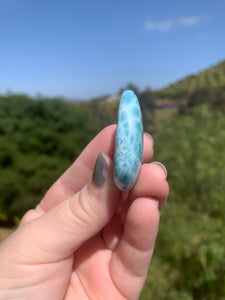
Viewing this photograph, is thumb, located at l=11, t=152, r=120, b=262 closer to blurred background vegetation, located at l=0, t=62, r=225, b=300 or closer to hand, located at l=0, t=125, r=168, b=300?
hand, located at l=0, t=125, r=168, b=300

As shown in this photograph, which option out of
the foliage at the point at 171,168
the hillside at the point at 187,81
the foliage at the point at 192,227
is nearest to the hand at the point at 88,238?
the foliage at the point at 171,168

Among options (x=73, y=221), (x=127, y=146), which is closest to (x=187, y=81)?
(x=127, y=146)

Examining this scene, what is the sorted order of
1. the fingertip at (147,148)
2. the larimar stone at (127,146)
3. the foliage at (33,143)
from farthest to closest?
the foliage at (33,143), the fingertip at (147,148), the larimar stone at (127,146)

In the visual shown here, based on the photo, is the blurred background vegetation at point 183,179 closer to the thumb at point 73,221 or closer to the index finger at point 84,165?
the index finger at point 84,165

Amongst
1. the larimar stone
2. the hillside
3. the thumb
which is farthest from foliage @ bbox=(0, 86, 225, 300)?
the thumb

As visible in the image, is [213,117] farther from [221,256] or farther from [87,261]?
[87,261]

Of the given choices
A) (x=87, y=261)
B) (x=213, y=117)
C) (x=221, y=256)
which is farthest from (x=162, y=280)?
(x=213, y=117)

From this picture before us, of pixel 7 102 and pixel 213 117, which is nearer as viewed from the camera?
pixel 213 117
